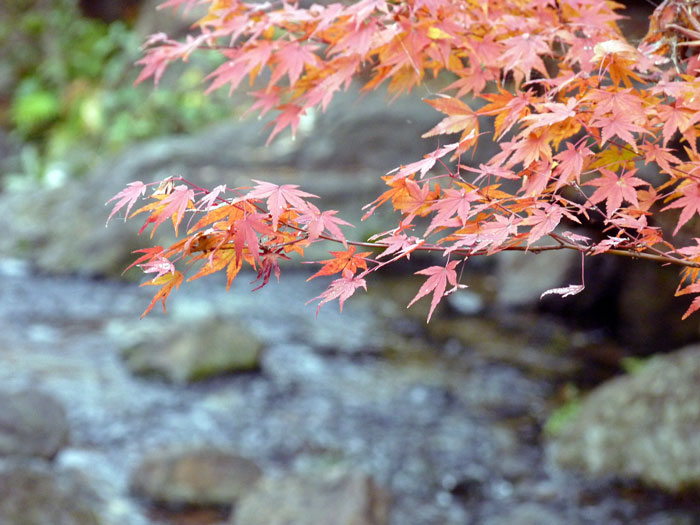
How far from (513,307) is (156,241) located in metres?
3.86

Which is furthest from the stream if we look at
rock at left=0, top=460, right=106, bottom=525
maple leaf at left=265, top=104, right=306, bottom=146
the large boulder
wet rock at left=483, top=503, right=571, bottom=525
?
maple leaf at left=265, top=104, right=306, bottom=146

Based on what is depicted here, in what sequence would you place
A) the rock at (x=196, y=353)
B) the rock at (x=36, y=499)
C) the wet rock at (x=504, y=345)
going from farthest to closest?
the wet rock at (x=504, y=345) < the rock at (x=196, y=353) < the rock at (x=36, y=499)

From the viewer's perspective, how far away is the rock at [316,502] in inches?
121

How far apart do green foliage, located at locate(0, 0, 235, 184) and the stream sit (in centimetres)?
486

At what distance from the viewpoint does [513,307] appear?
641cm

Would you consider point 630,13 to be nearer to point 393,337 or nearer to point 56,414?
point 393,337

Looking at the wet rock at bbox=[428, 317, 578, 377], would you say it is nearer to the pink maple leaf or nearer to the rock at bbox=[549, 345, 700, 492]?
the rock at bbox=[549, 345, 700, 492]

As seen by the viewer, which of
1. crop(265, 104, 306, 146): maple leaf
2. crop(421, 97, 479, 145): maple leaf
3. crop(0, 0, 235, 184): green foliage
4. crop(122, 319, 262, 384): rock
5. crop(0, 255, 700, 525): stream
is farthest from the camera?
crop(0, 0, 235, 184): green foliage

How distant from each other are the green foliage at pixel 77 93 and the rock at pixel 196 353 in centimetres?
626

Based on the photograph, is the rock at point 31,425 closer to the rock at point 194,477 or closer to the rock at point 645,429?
the rock at point 194,477

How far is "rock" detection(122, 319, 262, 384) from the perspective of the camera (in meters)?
4.93

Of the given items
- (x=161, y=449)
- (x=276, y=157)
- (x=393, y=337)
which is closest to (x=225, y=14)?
(x=161, y=449)

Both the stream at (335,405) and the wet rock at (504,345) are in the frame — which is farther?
the wet rock at (504,345)

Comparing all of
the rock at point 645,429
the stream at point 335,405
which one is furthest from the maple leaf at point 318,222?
the rock at point 645,429
